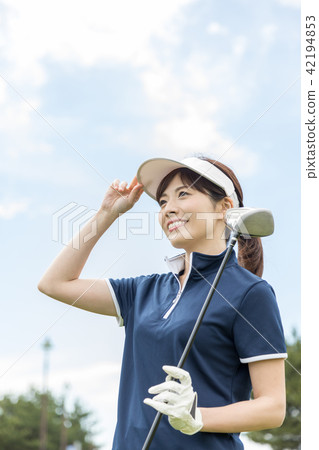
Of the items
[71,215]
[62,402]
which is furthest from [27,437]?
[71,215]

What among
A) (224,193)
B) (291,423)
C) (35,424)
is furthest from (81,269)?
(35,424)

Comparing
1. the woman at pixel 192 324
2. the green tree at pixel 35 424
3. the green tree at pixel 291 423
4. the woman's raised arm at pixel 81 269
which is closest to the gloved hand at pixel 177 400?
the woman at pixel 192 324

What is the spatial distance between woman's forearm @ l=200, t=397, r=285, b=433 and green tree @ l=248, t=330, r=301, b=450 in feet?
64.5

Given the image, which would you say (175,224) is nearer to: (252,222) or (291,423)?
(252,222)

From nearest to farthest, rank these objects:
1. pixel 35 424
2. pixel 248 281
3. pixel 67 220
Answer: pixel 248 281
pixel 67 220
pixel 35 424

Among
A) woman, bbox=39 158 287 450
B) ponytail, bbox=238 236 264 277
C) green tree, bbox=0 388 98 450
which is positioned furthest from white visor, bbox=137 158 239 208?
green tree, bbox=0 388 98 450

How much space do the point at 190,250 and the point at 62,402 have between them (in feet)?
126

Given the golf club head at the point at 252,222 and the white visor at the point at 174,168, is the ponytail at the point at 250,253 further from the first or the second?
the golf club head at the point at 252,222

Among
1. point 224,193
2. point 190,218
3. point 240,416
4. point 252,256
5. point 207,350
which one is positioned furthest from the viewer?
point 252,256

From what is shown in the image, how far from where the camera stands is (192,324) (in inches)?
95.3

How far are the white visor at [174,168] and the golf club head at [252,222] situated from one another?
0.28m

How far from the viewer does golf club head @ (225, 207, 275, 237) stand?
254cm

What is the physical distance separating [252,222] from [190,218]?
0.31 m

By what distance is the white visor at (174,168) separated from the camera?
281cm
